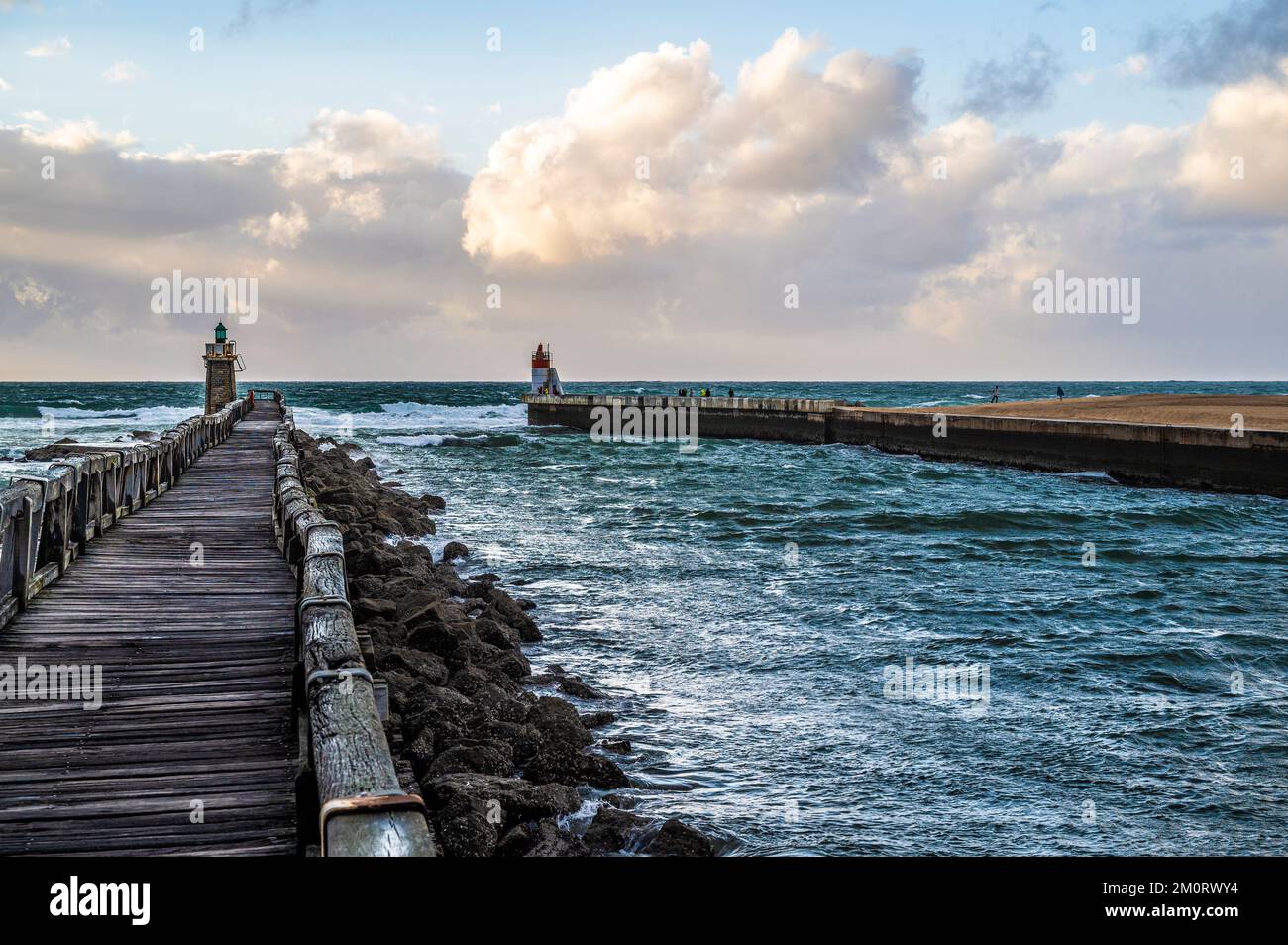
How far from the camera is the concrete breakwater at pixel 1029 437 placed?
27.6 metres

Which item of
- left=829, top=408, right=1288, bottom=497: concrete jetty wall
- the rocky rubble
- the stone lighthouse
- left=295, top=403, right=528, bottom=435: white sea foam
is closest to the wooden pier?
the rocky rubble

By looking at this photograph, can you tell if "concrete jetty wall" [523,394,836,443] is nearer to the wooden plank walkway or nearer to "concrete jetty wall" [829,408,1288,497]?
"concrete jetty wall" [829,408,1288,497]

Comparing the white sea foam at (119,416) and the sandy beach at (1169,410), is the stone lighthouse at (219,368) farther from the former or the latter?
the sandy beach at (1169,410)

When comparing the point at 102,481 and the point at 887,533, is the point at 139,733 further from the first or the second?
the point at 887,533

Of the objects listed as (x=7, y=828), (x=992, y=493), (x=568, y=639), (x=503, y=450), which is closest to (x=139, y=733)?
(x=7, y=828)

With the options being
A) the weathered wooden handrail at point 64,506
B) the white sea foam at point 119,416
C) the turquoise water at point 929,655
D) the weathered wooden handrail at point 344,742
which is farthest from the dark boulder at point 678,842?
the white sea foam at point 119,416

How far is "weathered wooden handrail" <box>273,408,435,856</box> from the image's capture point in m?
A: 2.96

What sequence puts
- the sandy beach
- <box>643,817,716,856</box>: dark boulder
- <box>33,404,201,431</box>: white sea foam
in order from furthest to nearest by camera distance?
<box>33,404,201,431</box>: white sea foam
the sandy beach
<box>643,817,716,856</box>: dark boulder

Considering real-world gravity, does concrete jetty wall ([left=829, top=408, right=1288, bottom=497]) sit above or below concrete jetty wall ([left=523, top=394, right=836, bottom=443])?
below

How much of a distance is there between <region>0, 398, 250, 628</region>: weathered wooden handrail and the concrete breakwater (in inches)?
1033

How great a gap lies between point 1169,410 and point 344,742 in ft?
144
